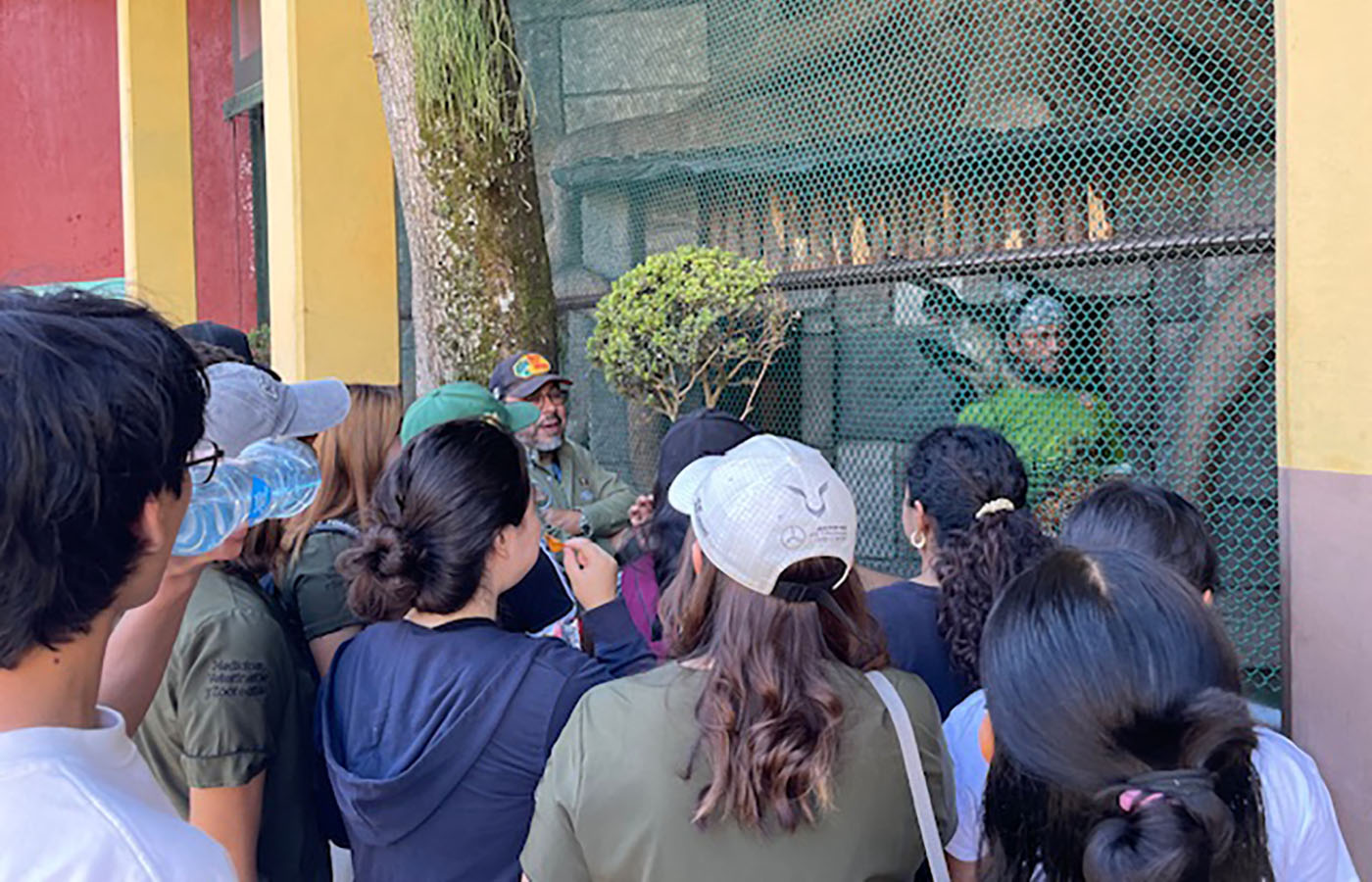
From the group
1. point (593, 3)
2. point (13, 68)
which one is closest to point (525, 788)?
point (593, 3)

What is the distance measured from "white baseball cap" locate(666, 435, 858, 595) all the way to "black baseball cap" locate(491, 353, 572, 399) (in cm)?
263

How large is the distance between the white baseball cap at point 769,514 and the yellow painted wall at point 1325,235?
4.92ft

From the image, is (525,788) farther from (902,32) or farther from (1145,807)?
(902,32)

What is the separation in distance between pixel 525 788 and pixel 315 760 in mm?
630

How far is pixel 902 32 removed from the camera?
4.83 meters

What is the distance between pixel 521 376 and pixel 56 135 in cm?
960

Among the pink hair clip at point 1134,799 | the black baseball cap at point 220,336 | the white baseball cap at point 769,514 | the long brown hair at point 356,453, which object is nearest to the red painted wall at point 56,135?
the black baseball cap at point 220,336

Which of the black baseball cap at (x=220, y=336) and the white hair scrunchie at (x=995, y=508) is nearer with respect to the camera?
the white hair scrunchie at (x=995, y=508)

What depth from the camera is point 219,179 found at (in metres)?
10.9

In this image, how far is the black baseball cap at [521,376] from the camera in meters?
4.50

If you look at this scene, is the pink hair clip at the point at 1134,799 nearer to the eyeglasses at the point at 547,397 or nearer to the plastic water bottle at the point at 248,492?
the plastic water bottle at the point at 248,492

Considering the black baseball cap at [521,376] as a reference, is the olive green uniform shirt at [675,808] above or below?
below

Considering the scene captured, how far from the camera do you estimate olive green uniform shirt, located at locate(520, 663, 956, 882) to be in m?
1.69

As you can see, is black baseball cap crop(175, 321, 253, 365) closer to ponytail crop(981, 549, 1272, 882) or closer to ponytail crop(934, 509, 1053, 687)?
ponytail crop(934, 509, 1053, 687)
